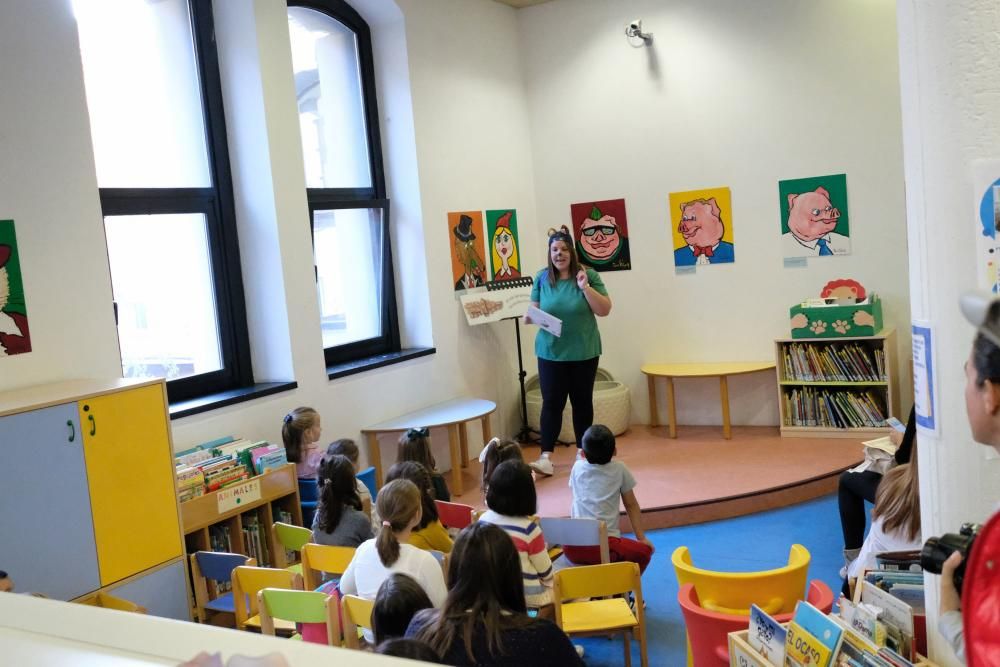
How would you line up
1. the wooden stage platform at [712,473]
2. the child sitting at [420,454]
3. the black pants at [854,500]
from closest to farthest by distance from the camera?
the black pants at [854,500]
the child sitting at [420,454]
the wooden stage platform at [712,473]

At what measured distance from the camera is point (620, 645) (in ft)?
12.6

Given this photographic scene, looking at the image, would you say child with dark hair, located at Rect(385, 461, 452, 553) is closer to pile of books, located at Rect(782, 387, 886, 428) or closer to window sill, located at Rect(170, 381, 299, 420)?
window sill, located at Rect(170, 381, 299, 420)

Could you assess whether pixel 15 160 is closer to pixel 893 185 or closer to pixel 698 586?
pixel 698 586

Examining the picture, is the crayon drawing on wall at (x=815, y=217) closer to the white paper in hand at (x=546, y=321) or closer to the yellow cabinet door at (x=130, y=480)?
the white paper in hand at (x=546, y=321)

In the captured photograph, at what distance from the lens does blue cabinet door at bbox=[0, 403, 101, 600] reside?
3.38 m

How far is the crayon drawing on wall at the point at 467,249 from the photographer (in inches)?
265

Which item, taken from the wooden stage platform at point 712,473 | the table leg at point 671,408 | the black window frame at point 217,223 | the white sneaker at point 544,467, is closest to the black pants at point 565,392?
the white sneaker at point 544,467

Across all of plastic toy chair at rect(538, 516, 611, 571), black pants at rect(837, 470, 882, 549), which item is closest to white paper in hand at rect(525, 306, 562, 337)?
black pants at rect(837, 470, 882, 549)

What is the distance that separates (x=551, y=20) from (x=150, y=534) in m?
5.13

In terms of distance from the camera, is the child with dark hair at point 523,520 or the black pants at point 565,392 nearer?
the child with dark hair at point 523,520

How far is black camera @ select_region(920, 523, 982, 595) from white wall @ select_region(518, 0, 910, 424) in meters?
5.20

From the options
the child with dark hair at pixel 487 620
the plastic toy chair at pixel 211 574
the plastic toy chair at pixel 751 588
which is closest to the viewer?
the child with dark hair at pixel 487 620

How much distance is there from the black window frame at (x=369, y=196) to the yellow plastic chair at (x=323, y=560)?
100 inches

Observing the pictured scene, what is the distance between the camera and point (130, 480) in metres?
3.81
